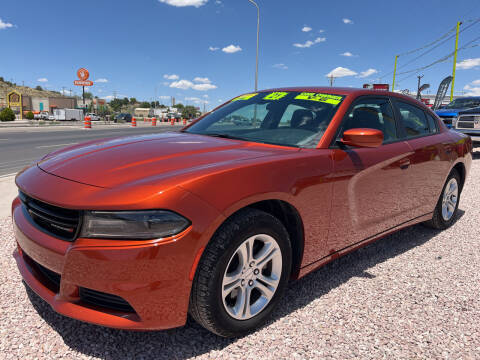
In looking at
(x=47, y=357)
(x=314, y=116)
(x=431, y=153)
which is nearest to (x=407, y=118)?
(x=431, y=153)

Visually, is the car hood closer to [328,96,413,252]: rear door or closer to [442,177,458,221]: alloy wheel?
[328,96,413,252]: rear door

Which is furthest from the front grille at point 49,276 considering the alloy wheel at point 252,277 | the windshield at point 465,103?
the windshield at point 465,103

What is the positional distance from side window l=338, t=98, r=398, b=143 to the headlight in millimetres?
1545

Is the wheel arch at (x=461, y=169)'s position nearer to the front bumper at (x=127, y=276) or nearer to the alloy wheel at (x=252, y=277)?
the alloy wheel at (x=252, y=277)

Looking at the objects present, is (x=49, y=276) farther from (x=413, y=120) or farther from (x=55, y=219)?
(x=413, y=120)

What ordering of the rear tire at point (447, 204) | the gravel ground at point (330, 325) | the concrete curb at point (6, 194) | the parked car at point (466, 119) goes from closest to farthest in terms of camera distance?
the gravel ground at point (330, 325)
the rear tire at point (447, 204)
the concrete curb at point (6, 194)
the parked car at point (466, 119)

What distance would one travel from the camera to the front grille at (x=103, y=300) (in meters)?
1.68

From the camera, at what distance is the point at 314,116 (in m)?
2.69

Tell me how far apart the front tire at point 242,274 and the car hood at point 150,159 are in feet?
1.19

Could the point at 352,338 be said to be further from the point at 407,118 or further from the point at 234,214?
the point at 407,118

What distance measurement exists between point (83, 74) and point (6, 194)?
5222cm

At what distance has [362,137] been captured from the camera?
2.36 m

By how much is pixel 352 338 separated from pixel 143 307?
1256 mm

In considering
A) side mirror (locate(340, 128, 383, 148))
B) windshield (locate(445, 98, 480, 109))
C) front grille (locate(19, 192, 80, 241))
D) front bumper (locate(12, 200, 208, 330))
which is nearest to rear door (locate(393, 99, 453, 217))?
side mirror (locate(340, 128, 383, 148))
